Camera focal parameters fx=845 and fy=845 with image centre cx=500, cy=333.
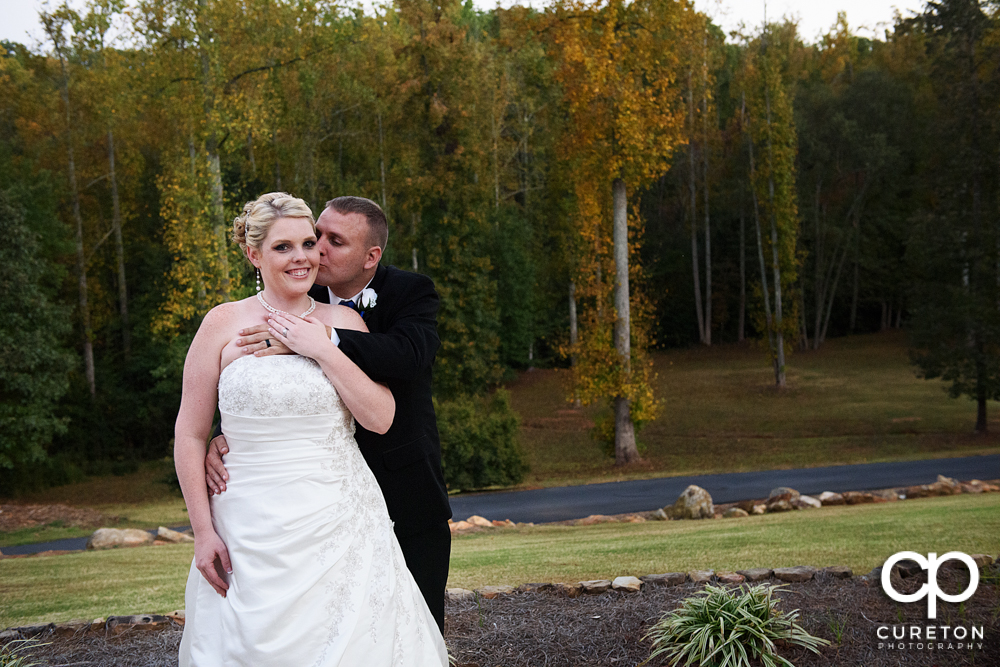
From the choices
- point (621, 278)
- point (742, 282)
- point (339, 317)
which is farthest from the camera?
point (742, 282)

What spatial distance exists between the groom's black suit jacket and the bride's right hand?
24.3 inches

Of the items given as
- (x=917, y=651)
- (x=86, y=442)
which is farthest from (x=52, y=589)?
(x=86, y=442)

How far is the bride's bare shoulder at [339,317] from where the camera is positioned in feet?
10.1

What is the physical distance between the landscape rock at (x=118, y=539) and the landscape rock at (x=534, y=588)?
677 cm

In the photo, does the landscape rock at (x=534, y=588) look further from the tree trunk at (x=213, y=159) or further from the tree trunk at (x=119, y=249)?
the tree trunk at (x=119, y=249)

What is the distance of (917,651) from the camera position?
4438 millimetres

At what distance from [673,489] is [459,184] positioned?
10.4 metres

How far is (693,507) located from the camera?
457 inches

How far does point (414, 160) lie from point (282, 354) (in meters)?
20.1

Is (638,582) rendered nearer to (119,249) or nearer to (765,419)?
(765,419)

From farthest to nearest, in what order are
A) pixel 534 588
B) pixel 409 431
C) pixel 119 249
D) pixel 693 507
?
pixel 119 249
pixel 693 507
pixel 534 588
pixel 409 431

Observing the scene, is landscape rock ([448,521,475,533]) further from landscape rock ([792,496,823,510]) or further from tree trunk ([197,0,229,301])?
tree trunk ([197,0,229,301])

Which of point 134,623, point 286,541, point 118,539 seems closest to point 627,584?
point 134,623

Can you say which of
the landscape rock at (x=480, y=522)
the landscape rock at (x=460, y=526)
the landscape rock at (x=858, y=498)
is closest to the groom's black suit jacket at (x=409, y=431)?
the landscape rock at (x=460, y=526)
